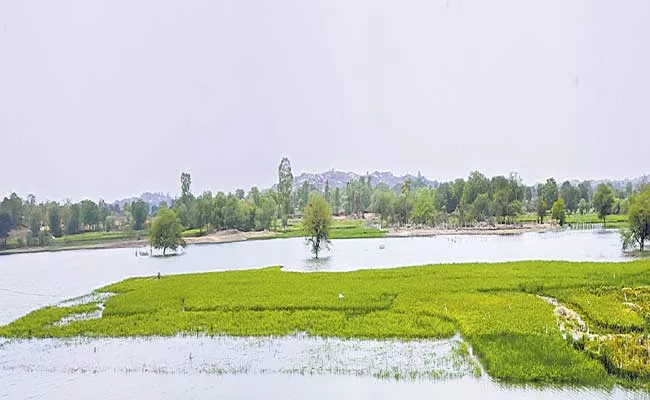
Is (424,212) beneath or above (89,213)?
beneath

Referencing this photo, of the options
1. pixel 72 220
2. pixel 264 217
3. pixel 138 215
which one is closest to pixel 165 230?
pixel 264 217

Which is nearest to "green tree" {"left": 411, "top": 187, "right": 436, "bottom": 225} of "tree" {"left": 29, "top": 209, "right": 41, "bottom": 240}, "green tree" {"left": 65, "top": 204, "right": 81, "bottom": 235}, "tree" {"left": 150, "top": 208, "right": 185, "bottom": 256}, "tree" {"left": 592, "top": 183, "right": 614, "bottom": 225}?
"tree" {"left": 592, "top": 183, "right": 614, "bottom": 225}

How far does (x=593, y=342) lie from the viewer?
1928 centimetres

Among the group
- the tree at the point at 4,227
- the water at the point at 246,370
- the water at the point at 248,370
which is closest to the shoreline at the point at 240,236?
the tree at the point at 4,227

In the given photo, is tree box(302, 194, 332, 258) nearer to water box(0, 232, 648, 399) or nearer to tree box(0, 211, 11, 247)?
water box(0, 232, 648, 399)

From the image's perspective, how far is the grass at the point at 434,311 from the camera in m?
18.5

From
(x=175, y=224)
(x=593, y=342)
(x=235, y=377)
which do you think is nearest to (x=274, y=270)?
(x=235, y=377)

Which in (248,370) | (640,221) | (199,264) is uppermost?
(640,221)

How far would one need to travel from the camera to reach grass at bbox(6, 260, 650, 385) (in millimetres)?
18516

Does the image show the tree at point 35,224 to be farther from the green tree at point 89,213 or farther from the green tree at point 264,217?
the green tree at point 264,217

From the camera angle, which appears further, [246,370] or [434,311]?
[434,311]

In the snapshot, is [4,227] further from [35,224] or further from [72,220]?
[72,220]

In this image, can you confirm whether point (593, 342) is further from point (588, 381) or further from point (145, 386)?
point (145, 386)

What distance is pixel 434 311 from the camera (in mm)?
26359
